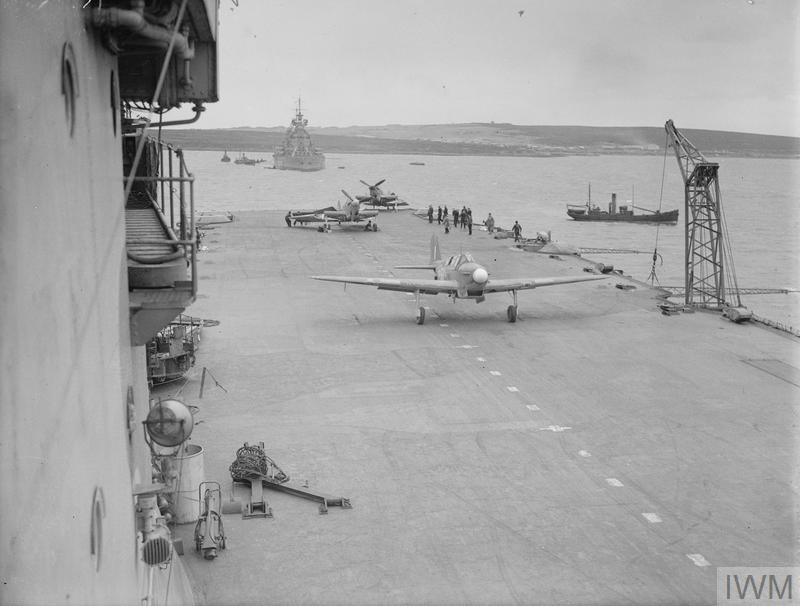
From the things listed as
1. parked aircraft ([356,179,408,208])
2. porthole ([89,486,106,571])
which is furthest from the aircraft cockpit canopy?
parked aircraft ([356,179,408,208])

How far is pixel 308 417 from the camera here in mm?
19234

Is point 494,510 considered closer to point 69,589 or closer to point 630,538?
point 630,538

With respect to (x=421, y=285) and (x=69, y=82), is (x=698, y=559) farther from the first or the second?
(x=421, y=285)

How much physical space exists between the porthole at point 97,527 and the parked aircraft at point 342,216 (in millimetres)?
54454

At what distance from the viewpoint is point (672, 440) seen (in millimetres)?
17734

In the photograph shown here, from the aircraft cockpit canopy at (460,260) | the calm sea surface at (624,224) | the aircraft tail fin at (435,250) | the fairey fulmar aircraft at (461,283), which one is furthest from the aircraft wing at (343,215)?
the aircraft cockpit canopy at (460,260)

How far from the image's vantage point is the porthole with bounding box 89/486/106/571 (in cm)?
546

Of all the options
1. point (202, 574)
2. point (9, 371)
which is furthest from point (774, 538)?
point (9, 371)

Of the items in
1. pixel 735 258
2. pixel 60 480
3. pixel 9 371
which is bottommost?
pixel 735 258

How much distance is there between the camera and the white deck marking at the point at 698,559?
492 inches

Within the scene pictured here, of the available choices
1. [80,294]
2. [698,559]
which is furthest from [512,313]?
[80,294]

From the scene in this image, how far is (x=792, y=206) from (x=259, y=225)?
104 meters

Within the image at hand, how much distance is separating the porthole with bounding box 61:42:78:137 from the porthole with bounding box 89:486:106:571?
251 centimetres

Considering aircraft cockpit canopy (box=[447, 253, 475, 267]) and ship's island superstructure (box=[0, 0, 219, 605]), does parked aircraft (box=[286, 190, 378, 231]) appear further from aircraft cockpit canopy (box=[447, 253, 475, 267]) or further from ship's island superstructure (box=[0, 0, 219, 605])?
ship's island superstructure (box=[0, 0, 219, 605])
